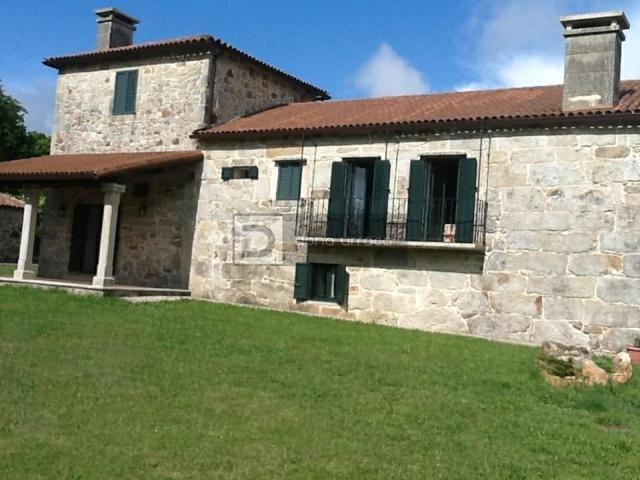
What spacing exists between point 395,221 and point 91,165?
637 cm

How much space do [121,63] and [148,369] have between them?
11.7 m

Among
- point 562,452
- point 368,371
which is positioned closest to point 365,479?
point 562,452

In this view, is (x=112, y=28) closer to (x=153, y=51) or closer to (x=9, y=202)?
(x=153, y=51)

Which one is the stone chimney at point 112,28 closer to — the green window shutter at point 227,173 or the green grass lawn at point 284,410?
the green window shutter at point 227,173

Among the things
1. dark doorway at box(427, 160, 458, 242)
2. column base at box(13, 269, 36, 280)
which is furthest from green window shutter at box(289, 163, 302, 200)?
column base at box(13, 269, 36, 280)

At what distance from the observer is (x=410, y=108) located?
1440 centimetres

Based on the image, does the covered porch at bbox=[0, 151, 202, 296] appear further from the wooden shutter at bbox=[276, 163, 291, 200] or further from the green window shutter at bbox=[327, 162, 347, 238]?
the green window shutter at bbox=[327, 162, 347, 238]

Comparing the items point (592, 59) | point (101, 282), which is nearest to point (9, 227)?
point (101, 282)

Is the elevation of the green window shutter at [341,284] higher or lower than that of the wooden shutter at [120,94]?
lower

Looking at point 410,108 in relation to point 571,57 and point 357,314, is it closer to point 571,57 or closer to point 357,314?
point 571,57

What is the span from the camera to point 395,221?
42.1 ft

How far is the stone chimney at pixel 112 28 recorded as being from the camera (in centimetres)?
1867

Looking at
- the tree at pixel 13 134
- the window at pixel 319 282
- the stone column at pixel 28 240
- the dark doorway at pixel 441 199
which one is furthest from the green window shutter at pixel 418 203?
the tree at pixel 13 134

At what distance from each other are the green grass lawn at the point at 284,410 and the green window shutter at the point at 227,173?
548cm
